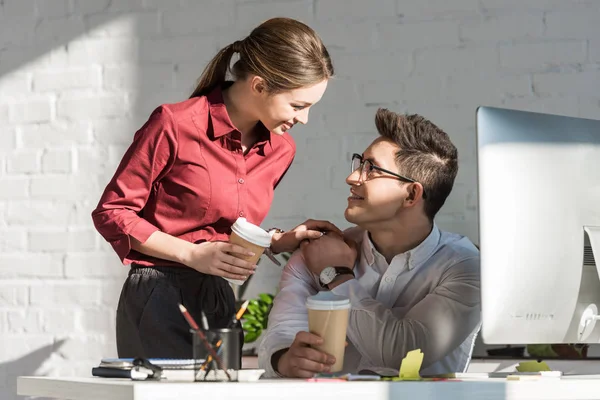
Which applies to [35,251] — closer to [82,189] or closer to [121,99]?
[82,189]

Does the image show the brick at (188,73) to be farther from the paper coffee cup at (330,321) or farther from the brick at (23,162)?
the paper coffee cup at (330,321)

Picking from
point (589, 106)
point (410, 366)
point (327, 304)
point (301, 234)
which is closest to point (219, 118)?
point (301, 234)

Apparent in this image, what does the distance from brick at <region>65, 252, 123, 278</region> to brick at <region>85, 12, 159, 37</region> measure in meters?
0.78

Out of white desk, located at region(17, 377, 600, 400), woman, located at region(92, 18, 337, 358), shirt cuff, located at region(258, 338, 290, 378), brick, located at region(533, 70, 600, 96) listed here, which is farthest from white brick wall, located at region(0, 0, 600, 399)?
white desk, located at region(17, 377, 600, 400)

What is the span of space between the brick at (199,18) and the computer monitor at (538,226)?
188 cm

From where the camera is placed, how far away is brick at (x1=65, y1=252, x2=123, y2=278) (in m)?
3.04

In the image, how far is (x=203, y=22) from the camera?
3053 millimetres

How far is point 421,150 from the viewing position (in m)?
1.77

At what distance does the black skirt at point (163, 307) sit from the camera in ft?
6.18

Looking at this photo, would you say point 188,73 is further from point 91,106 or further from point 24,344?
point 24,344

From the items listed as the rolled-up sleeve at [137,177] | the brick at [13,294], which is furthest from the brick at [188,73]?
the rolled-up sleeve at [137,177]

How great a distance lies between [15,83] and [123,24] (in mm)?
461

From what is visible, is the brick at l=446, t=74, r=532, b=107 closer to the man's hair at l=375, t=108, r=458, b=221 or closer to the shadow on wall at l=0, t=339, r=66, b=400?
the man's hair at l=375, t=108, r=458, b=221

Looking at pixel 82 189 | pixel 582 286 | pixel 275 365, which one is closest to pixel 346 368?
pixel 275 365
